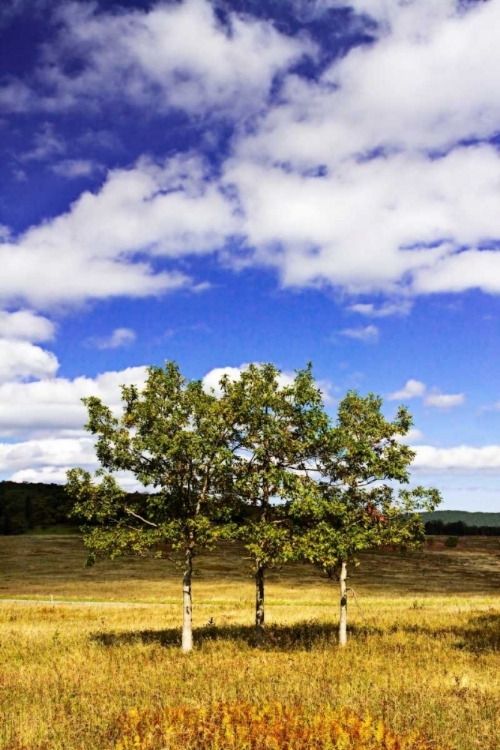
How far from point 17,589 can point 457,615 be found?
149 feet

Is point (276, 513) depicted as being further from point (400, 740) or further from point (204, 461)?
point (400, 740)

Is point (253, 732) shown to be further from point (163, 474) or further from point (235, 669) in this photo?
point (163, 474)

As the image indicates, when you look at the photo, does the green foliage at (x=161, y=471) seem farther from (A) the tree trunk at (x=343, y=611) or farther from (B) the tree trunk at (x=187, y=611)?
(A) the tree trunk at (x=343, y=611)

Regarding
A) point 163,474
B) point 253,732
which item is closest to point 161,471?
point 163,474

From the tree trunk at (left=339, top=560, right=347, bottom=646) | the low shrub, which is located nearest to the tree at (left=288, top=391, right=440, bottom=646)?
the tree trunk at (left=339, top=560, right=347, bottom=646)

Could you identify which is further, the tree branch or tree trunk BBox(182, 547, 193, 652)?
the tree branch

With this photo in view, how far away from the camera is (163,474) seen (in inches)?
981

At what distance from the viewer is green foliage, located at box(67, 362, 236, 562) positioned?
23797mm

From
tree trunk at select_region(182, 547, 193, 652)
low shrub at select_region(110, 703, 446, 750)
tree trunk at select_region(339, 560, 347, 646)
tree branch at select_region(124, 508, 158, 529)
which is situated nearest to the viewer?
low shrub at select_region(110, 703, 446, 750)

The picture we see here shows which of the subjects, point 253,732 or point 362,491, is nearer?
point 253,732

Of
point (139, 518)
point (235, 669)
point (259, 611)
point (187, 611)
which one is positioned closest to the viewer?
point (235, 669)

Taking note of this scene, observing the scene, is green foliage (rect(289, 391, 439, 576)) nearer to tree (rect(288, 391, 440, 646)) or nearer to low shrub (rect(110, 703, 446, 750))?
tree (rect(288, 391, 440, 646))

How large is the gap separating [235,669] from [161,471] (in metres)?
8.73

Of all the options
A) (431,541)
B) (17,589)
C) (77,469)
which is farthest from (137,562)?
(77,469)
